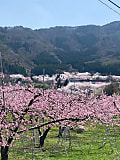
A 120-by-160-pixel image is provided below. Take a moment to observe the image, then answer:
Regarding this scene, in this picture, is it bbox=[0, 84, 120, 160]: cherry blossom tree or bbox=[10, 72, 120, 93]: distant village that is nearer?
bbox=[0, 84, 120, 160]: cherry blossom tree

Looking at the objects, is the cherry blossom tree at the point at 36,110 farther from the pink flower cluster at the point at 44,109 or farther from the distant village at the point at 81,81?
the distant village at the point at 81,81

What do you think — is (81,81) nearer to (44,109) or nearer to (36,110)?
(44,109)

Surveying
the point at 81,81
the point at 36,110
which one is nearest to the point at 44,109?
the point at 36,110

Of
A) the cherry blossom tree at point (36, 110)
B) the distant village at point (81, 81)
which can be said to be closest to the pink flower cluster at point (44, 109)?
the cherry blossom tree at point (36, 110)

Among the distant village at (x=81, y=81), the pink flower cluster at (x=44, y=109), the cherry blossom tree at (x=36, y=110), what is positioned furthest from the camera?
the distant village at (x=81, y=81)

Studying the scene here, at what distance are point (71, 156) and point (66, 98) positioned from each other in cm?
442

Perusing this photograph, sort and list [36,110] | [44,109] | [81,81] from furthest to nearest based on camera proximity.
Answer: [81,81], [44,109], [36,110]

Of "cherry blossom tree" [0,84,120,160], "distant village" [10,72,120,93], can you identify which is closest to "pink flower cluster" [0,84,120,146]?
"cherry blossom tree" [0,84,120,160]

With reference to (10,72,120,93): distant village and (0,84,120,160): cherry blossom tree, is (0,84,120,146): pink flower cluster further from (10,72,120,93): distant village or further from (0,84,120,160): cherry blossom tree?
(10,72,120,93): distant village

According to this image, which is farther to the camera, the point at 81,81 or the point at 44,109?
the point at 81,81

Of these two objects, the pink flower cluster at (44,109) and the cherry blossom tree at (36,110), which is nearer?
the cherry blossom tree at (36,110)

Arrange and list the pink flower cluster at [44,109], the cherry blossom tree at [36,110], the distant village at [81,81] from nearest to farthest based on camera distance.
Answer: the cherry blossom tree at [36,110]
the pink flower cluster at [44,109]
the distant village at [81,81]

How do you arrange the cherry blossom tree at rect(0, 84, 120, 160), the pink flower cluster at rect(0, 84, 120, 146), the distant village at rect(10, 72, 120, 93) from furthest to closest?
1. the distant village at rect(10, 72, 120, 93)
2. the pink flower cluster at rect(0, 84, 120, 146)
3. the cherry blossom tree at rect(0, 84, 120, 160)

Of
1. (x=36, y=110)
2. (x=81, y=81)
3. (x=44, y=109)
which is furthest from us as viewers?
(x=81, y=81)
